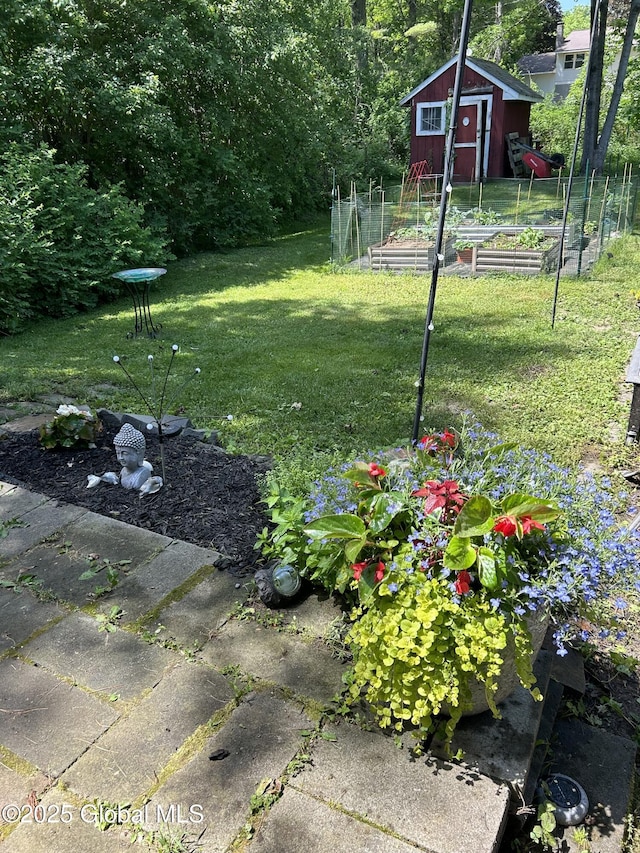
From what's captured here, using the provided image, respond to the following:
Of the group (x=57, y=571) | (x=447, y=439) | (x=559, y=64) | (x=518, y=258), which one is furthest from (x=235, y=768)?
(x=559, y=64)

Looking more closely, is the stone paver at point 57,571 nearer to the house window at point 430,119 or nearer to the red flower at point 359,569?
the red flower at point 359,569

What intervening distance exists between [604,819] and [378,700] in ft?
2.49

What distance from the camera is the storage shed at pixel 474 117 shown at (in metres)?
18.1

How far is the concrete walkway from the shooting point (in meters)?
1.53

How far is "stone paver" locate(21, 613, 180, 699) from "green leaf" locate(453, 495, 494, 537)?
1091 millimetres

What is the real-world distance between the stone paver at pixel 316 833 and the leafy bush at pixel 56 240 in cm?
766

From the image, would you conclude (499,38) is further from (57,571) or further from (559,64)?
(57,571)

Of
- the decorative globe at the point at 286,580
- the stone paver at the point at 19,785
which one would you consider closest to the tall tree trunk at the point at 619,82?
the decorative globe at the point at 286,580

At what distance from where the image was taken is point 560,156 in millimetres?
19875

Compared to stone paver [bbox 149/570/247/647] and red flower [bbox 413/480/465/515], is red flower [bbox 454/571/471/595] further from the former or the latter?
stone paver [bbox 149/570/247/647]

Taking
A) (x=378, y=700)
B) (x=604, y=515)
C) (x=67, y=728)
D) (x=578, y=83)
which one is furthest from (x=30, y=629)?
(x=578, y=83)

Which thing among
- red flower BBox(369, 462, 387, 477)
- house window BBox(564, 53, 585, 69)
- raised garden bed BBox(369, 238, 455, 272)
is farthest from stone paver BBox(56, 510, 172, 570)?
house window BBox(564, 53, 585, 69)

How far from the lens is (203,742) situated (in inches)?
69.5

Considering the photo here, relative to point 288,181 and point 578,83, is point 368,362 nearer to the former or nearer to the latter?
point 288,181
